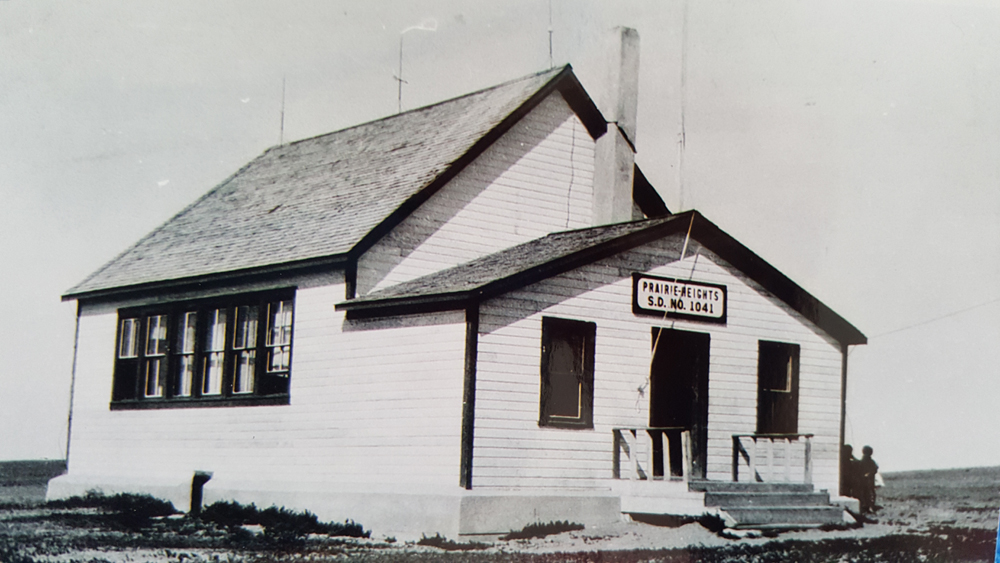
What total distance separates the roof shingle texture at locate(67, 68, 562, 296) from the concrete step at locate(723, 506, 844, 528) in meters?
6.45

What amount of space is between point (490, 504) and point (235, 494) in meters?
5.08

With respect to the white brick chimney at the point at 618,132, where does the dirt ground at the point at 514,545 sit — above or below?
below

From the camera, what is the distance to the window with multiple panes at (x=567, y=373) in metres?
15.5

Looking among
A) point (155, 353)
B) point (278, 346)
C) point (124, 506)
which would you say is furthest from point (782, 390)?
point (124, 506)

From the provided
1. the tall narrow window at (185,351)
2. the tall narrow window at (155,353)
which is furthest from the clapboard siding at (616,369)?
the tall narrow window at (155,353)

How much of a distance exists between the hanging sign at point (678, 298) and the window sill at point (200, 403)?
5442mm

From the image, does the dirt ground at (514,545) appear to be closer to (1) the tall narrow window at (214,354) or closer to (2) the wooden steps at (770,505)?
(2) the wooden steps at (770,505)

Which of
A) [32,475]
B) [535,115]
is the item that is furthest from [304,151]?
[32,475]

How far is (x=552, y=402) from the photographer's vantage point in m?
15.6

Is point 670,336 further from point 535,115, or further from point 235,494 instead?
point 235,494

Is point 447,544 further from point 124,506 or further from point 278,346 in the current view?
point 124,506

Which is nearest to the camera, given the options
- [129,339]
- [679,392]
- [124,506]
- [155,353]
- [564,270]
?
[564,270]

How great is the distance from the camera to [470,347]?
14.7 metres

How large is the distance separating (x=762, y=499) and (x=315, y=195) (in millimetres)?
8880
